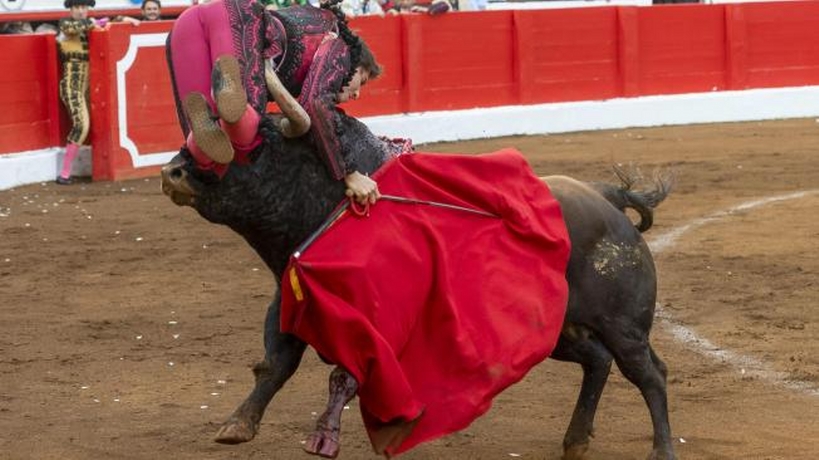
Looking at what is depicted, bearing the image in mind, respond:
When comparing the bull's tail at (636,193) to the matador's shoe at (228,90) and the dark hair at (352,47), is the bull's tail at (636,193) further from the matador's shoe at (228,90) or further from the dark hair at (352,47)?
the matador's shoe at (228,90)

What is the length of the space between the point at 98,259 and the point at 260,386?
14.5ft

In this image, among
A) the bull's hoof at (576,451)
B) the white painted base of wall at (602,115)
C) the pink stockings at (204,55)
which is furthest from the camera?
the white painted base of wall at (602,115)

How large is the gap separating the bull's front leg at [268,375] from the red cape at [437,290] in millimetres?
187

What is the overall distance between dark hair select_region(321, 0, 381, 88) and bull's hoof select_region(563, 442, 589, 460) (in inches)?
53.3

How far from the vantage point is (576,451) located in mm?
4949

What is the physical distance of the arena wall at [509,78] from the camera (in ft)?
38.1

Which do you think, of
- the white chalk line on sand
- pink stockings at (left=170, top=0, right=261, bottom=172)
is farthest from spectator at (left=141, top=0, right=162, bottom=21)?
pink stockings at (left=170, top=0, right=261, bottom=172)

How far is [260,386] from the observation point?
14.5 feet

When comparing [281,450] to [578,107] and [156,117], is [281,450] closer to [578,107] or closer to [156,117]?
[156,117]

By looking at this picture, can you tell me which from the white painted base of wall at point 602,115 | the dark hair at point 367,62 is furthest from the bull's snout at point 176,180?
the white painted base of wall at point 602,115

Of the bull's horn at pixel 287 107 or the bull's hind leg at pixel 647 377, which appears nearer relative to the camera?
the bull's horn at pixel 287 107

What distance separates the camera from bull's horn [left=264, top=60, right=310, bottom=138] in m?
4.10

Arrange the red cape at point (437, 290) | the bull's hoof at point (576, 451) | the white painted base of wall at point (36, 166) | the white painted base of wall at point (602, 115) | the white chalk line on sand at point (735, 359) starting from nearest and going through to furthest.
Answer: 1. the red cape at point (437, 290)
2. the bull's hoof at point (576, 451)
3. the white chalk line on sand at point (735, 359)
4. the white painted base of wall at point (36, 166)
5. the white painted base of wall at point (602, 115)

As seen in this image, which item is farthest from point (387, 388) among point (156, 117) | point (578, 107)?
point (578, 107)
